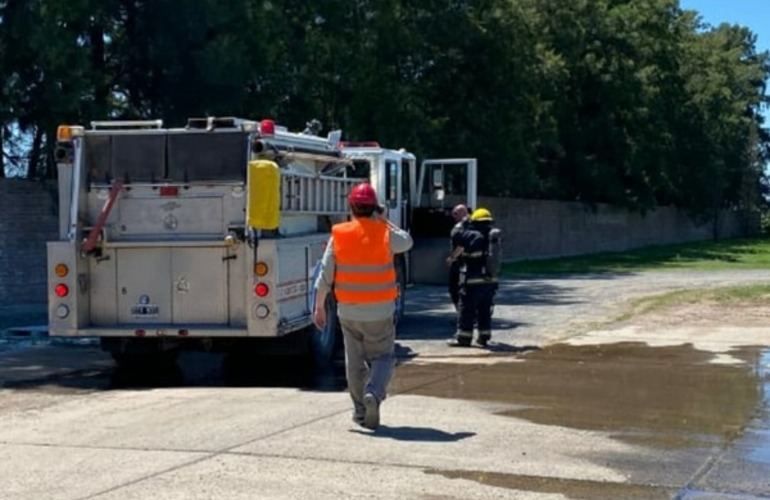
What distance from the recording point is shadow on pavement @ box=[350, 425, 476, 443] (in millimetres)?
9461

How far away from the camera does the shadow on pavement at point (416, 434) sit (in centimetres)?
946

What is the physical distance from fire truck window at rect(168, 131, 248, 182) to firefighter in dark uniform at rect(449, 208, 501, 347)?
3.69 m

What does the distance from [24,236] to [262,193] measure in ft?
38.2

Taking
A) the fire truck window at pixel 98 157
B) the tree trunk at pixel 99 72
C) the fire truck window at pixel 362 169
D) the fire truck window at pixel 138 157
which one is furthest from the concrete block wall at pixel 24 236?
the fire truck window at pixel 138 157

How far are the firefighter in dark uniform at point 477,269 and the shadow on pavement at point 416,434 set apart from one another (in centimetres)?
622

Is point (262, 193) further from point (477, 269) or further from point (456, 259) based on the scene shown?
point (477, 269)

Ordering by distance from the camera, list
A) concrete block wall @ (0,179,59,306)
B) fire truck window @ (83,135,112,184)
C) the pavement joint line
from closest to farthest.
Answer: the pavement joint line, fire truck window @ (83,135,112,184), concrete block wall @ (0,179,59,306)

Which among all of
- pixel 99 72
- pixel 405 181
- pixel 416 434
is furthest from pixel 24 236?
pixel 416 434

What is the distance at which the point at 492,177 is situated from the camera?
40969mm

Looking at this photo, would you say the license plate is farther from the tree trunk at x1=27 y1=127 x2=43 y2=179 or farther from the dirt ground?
the tree trunk at x1=27 y1=127 x2=43 y2=179

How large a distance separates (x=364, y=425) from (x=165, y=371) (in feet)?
17.9

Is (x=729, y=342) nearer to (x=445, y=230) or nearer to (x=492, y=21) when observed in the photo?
(x=445, y=230)

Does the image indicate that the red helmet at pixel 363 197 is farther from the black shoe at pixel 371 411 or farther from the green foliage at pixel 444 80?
the green foliage at pixel 444 80

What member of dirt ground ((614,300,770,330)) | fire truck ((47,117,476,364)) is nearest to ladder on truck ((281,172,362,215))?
fire truck ((47,117,476,364))
